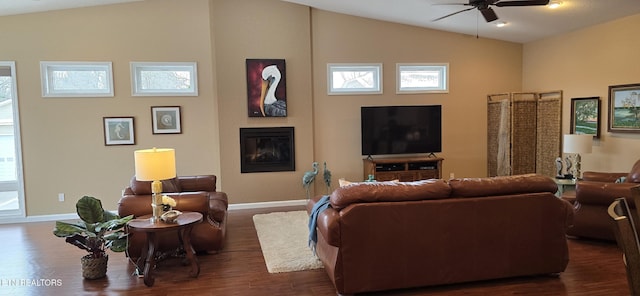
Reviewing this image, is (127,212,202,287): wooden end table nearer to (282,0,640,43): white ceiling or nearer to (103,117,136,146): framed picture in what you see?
(103,117,136,146): framed picture

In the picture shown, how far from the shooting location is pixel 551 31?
21.5ft

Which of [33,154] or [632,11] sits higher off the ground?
[632,11]

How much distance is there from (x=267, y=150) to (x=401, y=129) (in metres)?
2.39

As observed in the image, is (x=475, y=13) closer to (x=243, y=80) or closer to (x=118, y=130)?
(x=243, y=80)

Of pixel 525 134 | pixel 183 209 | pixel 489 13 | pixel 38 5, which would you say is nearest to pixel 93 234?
pixel 183 209

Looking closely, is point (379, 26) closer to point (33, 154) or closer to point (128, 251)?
point (128, 251)

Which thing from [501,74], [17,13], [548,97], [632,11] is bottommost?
[548,97]

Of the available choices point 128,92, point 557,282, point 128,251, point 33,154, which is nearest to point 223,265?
point 128,251

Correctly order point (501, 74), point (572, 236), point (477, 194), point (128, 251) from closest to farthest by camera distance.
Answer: point (477, 194) → point (128, 251) → point (572, 236) → point (501, 74)

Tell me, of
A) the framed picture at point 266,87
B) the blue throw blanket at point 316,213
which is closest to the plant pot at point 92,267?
the blue throw blanket at point 316,213

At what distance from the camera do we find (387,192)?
3.22 metres

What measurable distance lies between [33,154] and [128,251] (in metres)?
3.45

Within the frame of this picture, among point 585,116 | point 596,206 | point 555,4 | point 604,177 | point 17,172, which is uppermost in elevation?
point 555,4

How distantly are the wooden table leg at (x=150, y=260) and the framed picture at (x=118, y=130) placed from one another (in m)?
3.30
